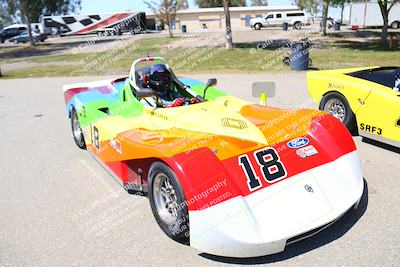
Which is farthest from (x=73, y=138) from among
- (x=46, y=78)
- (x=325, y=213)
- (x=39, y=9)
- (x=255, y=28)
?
(x=39, y=9)

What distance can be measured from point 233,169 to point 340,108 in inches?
146

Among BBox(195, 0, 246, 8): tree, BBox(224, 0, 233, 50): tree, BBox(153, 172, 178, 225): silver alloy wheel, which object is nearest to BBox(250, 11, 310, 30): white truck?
BBox(224, 0, 233, 50): tree

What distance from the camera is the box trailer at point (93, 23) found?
183ft

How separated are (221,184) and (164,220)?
2.74 ft

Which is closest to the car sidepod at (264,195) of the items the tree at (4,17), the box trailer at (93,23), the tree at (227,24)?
the tree at (227,24)

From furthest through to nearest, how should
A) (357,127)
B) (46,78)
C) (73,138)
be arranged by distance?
(46,78)
(73,138)
(357,127)

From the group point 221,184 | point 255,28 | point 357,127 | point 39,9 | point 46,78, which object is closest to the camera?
point 221,184

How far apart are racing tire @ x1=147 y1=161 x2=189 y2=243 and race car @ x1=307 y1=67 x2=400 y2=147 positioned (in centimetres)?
364

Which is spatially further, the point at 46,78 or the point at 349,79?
the point at 46,78

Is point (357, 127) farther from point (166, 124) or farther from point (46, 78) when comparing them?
point (46, 78)

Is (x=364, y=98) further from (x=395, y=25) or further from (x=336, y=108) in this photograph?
(x=395, y=25)

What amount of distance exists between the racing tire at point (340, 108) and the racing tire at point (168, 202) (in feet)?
12.7

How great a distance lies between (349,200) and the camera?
368 centimetres

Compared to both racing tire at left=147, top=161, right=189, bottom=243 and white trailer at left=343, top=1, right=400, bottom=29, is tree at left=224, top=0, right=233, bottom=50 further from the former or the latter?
white trailer at left=343, top=1, right=400, bottom=29
